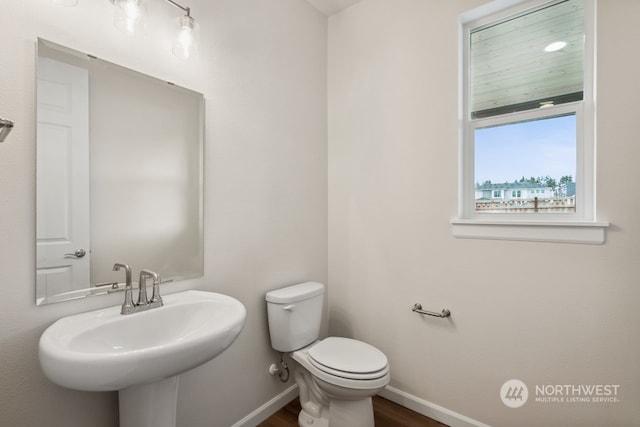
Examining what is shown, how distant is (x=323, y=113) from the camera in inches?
88.5

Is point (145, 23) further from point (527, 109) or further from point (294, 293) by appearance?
point (527, 109)

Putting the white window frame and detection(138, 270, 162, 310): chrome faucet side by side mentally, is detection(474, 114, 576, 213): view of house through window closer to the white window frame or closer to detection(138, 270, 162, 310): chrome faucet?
the white window frame

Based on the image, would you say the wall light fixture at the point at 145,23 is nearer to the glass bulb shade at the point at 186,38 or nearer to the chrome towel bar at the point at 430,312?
the glass bulb shade at the point at 186,38

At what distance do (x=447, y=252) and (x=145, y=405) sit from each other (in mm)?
1573

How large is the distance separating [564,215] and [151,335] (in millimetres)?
1932

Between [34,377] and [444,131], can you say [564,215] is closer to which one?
[444,131]

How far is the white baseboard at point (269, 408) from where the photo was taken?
170 cm

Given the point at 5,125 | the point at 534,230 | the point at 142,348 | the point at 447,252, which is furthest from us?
the point at 447,252

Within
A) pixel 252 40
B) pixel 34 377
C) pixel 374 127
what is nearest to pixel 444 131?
pixel 374 127

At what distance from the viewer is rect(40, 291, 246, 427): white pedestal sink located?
80 cm

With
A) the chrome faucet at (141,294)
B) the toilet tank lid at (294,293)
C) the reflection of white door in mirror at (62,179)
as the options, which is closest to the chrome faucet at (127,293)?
the chrome faucet at (141,294)

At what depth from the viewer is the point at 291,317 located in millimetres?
1741

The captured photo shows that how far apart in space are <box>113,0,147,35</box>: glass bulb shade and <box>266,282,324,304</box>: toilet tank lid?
4.52 feet


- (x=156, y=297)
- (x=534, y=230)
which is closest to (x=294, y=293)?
(x=156, y=297)
